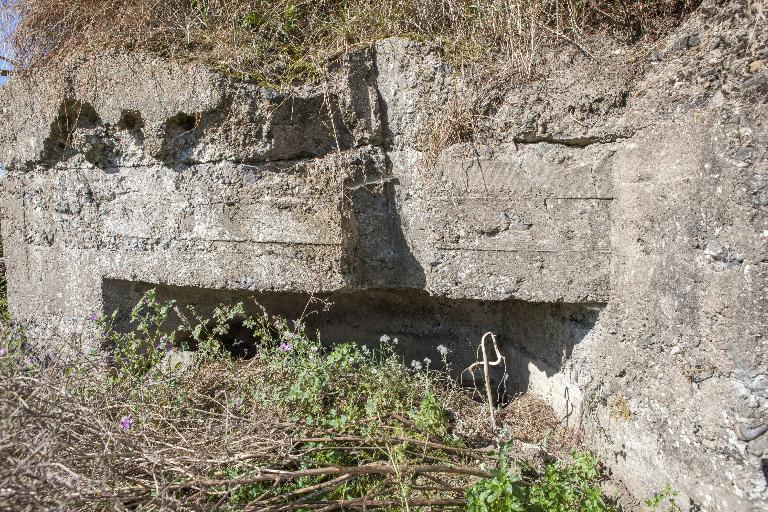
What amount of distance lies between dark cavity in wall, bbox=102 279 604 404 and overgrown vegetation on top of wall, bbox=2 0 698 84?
127 centimetres

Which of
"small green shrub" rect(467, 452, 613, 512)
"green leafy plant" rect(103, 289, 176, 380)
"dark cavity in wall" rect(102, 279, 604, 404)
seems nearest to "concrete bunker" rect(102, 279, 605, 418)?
"dark cavity in wall" rect(102, 279, 604, 404)

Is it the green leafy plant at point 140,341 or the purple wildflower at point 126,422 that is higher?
the green leafy plant at point 140,341

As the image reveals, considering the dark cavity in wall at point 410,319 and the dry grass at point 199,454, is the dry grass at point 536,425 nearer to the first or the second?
the dark cavity in wall at point 410,319

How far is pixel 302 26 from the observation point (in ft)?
9.75

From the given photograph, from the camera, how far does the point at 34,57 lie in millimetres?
3281

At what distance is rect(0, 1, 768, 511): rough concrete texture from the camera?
1.97 meters

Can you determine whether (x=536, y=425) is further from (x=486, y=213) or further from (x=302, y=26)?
(x=302, y=26)

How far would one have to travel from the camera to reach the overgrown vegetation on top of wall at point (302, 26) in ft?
8.37

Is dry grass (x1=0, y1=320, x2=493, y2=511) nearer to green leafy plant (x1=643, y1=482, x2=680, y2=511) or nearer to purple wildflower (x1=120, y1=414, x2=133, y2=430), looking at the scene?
purple wildflower (x1=120, y1=414, x2=133, y2=430)

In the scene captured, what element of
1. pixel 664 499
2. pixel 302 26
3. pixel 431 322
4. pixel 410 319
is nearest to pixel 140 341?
pixel 410 319

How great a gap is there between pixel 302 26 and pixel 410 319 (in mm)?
1809

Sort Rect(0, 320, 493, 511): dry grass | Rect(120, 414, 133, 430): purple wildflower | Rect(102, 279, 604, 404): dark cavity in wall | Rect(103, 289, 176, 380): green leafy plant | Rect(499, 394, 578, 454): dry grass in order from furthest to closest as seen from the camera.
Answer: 1. Rect(102, 279, 604, 404): dark cavity in wall
2. Rect(103, 289, 176, 380): green leafy plant
3. Rect(499, 394, 578, 454): dry grass
4. Rect(120, 414, 133, 430): purple wildflower
5. Rect(0, 320, 493, 511): dry grass

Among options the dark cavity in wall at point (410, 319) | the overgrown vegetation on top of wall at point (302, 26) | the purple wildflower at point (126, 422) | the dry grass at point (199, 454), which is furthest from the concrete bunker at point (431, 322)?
the overgrown vegetation on top of wall at point (302, 26)

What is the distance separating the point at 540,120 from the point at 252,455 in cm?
186
